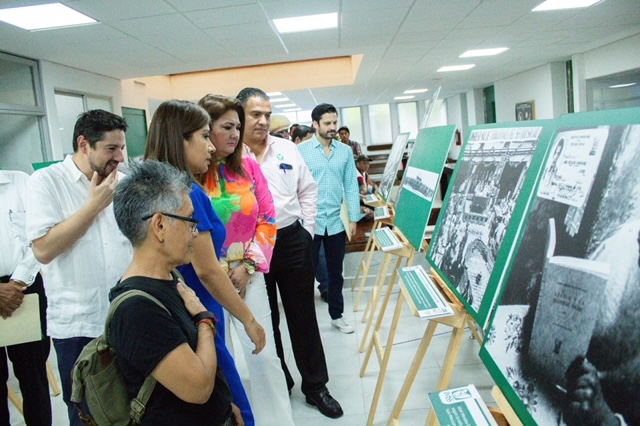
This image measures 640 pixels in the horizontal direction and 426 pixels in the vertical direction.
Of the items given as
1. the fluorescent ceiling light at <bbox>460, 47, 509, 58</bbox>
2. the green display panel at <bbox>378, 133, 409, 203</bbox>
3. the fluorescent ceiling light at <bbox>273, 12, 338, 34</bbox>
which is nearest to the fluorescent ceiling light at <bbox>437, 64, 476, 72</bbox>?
the fluorescent ceiling light at <bbox>460, 47, 509, 58</bbox>

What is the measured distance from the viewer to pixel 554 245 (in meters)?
0.86

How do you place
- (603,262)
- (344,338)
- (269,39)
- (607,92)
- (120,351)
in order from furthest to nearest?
(607,92) < (269,39) < (344,338) < (120,351) < (603,262)

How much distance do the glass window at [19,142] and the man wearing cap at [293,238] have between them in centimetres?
421

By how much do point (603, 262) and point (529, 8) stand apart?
5108 millimetres

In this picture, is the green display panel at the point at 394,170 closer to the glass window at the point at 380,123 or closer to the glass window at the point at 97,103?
the glass window at the point at 97,103

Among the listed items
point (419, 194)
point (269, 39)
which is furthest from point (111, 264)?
point (269, 39)

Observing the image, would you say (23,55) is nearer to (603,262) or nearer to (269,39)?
(269,39)

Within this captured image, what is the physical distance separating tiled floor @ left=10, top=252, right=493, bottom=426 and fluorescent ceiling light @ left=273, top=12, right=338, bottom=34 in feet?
9.91

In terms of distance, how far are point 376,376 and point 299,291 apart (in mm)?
897

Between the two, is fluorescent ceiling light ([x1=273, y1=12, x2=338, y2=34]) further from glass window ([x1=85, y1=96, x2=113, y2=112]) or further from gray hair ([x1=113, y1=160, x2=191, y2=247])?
gray hair ([x1=113, y1=160, x2=191, y2=247])

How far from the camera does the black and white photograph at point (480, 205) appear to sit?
4.06 ft

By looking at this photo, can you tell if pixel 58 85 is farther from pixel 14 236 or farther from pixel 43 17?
pixel 14 236

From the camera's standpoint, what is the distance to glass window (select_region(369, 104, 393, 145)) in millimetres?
19812

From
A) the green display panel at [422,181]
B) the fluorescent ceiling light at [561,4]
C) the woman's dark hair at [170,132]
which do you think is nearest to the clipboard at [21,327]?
the woman's dark hair at [170,132]
